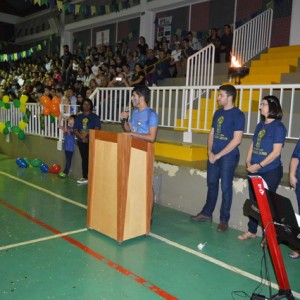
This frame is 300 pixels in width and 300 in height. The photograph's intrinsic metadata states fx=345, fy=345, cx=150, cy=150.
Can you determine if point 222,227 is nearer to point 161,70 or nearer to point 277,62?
point 277,62

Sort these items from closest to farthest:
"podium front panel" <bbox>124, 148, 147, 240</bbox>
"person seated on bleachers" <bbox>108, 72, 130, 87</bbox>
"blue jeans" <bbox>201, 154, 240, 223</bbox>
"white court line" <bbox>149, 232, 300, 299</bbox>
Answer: "white court line" <bbox>149, 232, 300, 299</bbox>
"podium front panel" <bbox>124, 148, 147, 240</bbox>
"blue jeans" <bbox>201, 154, 240, 223</bbox>
"person seated on bleachers" <bbox>108, 72, 130, 87</bbox>

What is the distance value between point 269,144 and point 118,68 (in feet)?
21.6

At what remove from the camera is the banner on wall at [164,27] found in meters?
12.0

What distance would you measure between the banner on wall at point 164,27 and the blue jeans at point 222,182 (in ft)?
28.6

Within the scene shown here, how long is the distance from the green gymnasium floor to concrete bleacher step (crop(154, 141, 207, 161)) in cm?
99

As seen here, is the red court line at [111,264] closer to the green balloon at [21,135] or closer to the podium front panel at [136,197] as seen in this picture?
the podium front panel at [136,197]

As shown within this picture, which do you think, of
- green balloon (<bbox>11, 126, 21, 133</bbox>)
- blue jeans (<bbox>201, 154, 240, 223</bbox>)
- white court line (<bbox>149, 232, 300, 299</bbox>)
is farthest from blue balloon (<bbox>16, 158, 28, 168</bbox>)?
blue jeans (<bbox>201, 154, 240, 223</bbox>)

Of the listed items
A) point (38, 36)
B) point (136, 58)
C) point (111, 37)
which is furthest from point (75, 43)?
point (136, 58)

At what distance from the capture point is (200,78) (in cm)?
809

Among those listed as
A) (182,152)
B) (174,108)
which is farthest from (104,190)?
(174,108)

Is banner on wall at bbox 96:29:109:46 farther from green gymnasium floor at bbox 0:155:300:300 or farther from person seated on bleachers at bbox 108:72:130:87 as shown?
green gymnasium floor at bbox 0:155:300:300

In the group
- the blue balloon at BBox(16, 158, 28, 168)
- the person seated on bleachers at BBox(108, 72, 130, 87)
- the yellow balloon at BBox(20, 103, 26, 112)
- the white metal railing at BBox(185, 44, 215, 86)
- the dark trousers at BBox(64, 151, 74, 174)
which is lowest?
the blue balloon at BBox(16, 158, 28, 168)

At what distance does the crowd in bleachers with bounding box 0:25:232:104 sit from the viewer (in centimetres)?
905

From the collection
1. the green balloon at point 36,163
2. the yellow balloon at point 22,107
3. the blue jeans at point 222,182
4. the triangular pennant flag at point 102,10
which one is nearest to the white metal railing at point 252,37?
the blue jeans at point 222,182
